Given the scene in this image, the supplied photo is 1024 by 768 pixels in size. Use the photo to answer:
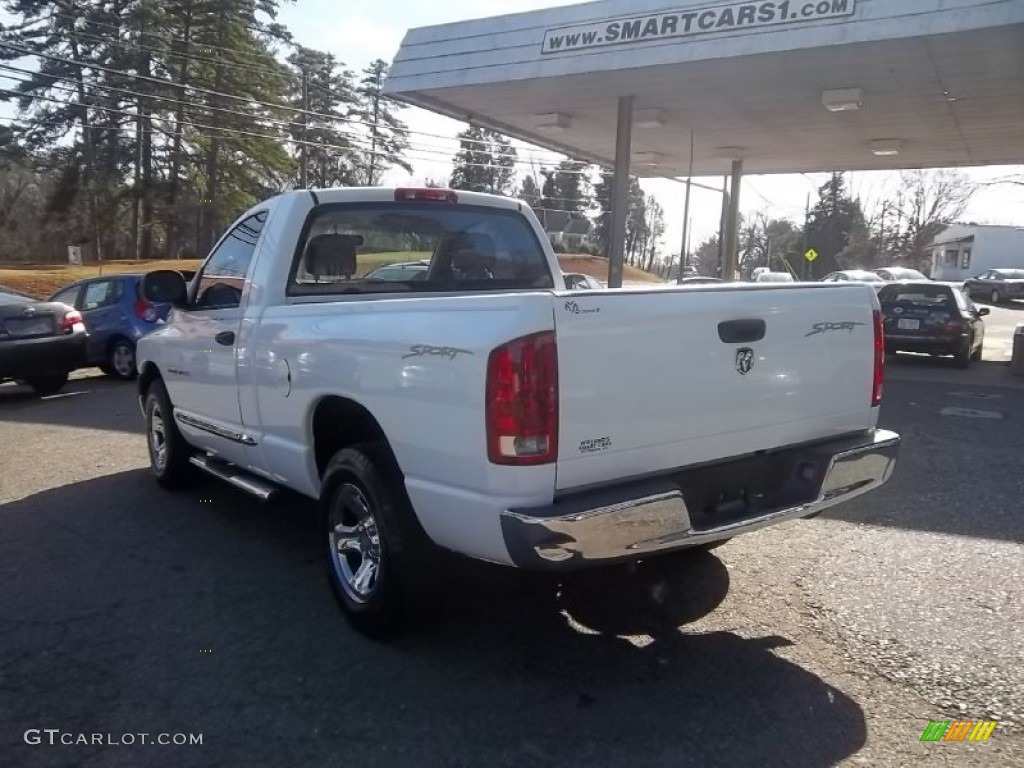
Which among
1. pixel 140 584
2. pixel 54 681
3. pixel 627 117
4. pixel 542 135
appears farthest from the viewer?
pixel 542 135

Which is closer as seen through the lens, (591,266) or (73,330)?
(73,330)

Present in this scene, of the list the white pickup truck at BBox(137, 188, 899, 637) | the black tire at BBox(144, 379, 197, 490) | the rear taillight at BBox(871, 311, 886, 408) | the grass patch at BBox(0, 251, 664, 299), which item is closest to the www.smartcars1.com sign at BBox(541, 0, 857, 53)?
the grass patch at BBox(0, 251, 664, 299)

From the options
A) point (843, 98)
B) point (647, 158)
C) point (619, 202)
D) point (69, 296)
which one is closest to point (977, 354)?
point (843, 98)

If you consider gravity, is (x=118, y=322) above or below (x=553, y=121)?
below

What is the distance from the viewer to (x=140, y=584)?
15.2 ft

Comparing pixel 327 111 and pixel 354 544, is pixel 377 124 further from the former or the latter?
pixel 354 544

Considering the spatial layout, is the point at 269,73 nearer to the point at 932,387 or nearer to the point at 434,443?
the point at 932,387

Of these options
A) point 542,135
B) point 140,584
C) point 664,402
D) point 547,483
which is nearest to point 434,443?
point 547,483

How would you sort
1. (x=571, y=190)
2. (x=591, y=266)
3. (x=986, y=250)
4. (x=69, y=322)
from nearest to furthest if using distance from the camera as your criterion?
(x=69, y=322) → (x=591, y=266) → (x=986, y=250) → (x=571, y=190)

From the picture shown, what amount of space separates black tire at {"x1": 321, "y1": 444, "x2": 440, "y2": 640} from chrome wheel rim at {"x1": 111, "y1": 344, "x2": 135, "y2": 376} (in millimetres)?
10327

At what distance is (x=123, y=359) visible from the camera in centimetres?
1325

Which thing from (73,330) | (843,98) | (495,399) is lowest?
(73,330)

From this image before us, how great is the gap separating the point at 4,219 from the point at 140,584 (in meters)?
66.9

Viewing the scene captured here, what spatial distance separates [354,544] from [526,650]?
941 millimetres
